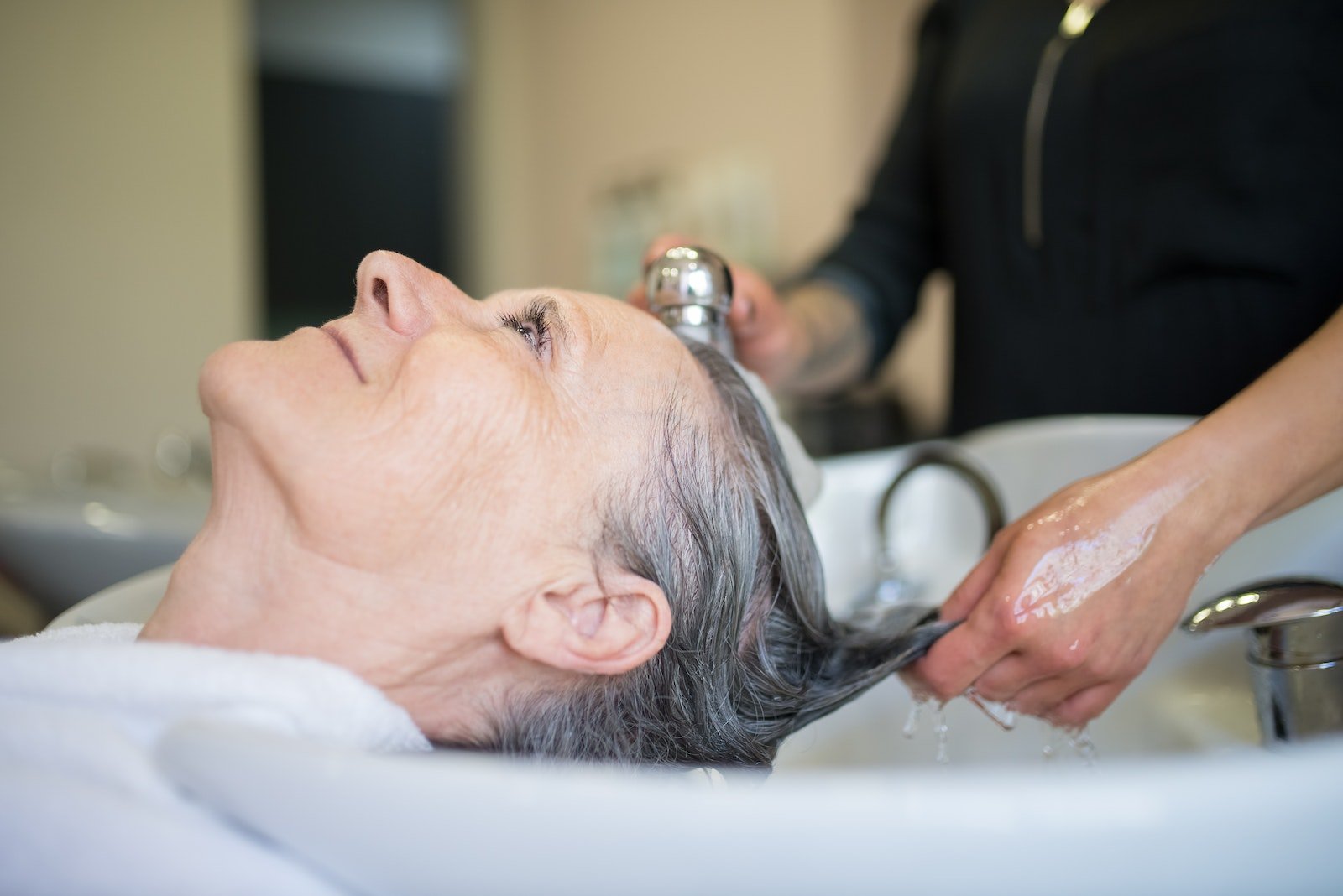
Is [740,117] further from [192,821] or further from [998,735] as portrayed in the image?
[192,821]

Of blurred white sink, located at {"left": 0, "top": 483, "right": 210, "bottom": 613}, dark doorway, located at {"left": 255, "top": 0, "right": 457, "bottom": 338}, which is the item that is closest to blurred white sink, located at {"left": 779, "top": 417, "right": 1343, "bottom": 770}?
blurred white sink, located at {"left": 0, "top": 483, "right": 210, "bottom": 613}

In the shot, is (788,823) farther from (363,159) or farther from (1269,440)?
(363,159)

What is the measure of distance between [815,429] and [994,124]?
1716 millimetres

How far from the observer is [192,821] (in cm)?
47

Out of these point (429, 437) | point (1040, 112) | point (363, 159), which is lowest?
point (429, 437)

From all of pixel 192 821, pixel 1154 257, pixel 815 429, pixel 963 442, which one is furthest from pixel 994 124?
pixel 815 429

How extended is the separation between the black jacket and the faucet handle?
1.49ft

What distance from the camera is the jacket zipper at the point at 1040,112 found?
121cm

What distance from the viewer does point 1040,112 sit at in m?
1.23

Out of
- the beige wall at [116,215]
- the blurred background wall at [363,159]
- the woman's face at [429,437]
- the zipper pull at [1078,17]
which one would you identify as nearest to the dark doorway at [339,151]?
the blurred background wall at [363,159]

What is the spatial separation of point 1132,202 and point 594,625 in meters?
0.85

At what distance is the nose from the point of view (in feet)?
2.32

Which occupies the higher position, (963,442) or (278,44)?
(278,44)

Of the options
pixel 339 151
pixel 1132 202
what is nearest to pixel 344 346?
pixel 1132 202
